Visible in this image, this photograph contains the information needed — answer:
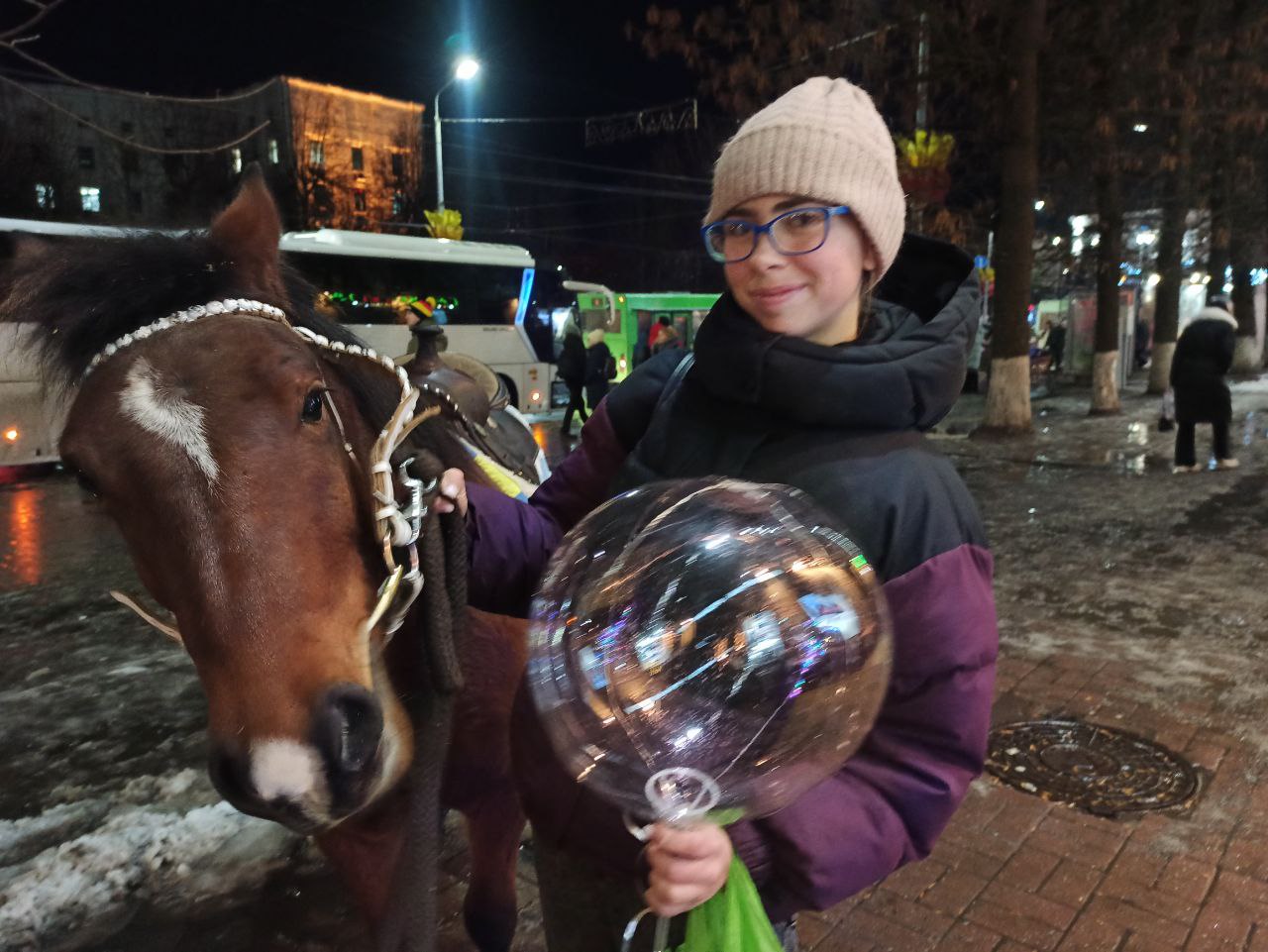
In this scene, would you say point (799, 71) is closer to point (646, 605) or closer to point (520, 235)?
point (646, 605)

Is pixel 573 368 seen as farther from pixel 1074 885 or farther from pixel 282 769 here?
pixel 282 769

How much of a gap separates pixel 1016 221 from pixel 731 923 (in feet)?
46.1

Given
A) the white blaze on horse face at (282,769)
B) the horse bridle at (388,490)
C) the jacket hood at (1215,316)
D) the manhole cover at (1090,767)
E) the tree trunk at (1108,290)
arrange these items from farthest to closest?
the tree trunk at (1108,290), the jacket hood at (1215,316), the manhole cover at (1090,767), the horse bridle at (388,490), the white blaze on horse face at (282,769)

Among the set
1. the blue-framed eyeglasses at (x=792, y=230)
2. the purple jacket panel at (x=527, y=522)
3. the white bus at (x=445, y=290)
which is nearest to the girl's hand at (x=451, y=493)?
the purple jacket panel at (x=527, y=522)

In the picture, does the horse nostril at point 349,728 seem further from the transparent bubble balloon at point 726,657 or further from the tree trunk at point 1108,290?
the tree trunk at point 1108,290

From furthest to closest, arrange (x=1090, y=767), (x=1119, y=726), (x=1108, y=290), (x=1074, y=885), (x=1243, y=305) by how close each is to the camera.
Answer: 1. (x=1243, y=305)
2. (x=1108, y=290)
3. (x=1119, y=726)
4. (x=1090, y=767)
5. (x=1074, y=885)

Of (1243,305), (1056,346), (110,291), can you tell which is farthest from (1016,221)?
(1243,305)

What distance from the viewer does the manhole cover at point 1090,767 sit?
3.65 meters

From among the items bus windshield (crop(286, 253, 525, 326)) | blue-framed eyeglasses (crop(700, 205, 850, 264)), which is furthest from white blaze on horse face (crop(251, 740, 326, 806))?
bus windshield (crop(286, 253, 525, 326))

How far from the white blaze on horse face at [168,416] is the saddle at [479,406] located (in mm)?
892

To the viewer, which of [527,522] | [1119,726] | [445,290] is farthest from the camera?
[445,290]

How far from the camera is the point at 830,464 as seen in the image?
4.67 feet

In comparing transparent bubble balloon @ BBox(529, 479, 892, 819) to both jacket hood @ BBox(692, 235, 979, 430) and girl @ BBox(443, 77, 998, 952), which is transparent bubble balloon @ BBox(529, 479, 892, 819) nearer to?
girl @ BBox(443, 77, 998, 952)

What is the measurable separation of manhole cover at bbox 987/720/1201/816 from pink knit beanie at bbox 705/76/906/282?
3.06m
